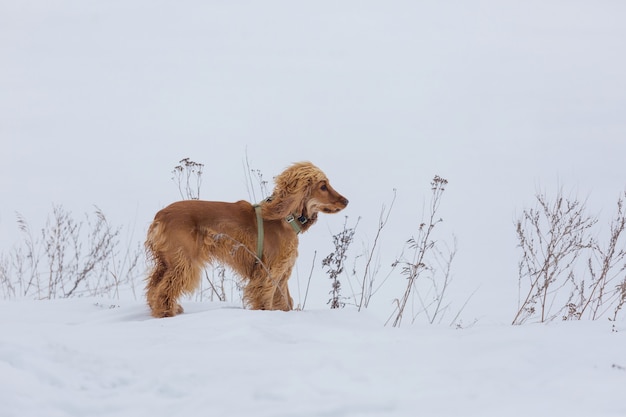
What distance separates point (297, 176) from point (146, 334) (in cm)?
200

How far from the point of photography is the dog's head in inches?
224

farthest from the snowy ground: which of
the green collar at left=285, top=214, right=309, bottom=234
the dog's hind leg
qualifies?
the green collar at left=285, top=214, right=309, bottom=234

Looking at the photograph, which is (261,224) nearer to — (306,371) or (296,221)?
(296,221)

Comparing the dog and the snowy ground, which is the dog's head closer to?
the dog

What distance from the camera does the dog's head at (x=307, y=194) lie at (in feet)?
18.6

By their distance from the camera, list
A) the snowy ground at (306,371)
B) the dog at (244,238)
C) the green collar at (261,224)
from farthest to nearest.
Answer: the green collar at (261,224) < the dog at (244,238) < the snowy ground at (306,371)

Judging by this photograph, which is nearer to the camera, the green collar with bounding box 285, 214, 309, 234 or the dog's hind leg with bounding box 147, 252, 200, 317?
the dog's hind leg with bounding box 147, 252, 200, 317

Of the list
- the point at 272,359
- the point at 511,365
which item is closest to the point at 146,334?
the point at 272,359

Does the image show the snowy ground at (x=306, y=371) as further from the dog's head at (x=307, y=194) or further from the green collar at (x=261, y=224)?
the dog's head at (x=307, y=194)

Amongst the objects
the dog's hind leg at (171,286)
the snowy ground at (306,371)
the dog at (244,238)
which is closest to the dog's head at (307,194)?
the dog at (244,238)

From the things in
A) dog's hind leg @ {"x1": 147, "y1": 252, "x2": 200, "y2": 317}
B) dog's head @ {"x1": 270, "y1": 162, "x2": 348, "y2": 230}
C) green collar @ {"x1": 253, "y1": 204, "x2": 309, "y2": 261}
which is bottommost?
dog's hind leg @ {"x1": 147, "y1": 252, "x2": 200, "y2": 317}

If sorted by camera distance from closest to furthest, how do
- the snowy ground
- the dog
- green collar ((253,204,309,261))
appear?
the snowy ground, the dog, green collar ((253,204,309,261))

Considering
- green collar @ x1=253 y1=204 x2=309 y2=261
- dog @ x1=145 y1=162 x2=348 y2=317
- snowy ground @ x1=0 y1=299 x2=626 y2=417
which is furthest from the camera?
green collar @ x1=253 y1=204 x2=309 y2=261

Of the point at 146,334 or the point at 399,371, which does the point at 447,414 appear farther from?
the point at 146,334
